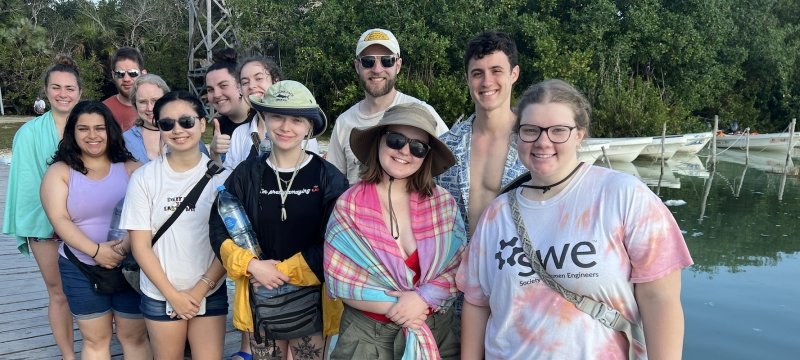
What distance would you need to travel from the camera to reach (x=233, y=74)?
162 inches

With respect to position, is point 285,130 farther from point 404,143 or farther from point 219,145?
point 219,145

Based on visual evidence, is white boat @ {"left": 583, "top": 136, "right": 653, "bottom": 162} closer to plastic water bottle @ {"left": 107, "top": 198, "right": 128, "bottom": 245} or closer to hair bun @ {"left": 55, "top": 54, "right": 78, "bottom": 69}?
hair bun @ {"left": 55, "top": 54, "right": 78, "bottom": 69}

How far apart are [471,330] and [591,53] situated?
22803 millimetres

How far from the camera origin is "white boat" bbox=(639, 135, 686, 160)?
858 inches

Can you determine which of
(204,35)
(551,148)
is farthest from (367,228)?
(204,35)

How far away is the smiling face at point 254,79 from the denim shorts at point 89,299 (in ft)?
4.73

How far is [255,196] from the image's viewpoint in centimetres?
272

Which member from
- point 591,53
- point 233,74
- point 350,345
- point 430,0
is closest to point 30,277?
point 233,74

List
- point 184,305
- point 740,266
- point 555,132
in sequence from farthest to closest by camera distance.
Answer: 1. point 740,266
2. point 184,305
3. point 555,132

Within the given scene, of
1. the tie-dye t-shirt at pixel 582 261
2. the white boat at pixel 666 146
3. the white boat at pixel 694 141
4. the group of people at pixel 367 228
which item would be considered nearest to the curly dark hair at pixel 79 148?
the group of people at pixel 367 228

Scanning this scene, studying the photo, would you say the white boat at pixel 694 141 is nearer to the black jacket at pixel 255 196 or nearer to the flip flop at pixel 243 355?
the flip flop at pixel 243 355

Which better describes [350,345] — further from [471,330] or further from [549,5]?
[549,5]

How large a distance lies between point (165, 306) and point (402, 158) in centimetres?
143

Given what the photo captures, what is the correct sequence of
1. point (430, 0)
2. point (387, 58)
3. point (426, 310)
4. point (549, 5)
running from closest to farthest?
point (426, 310), point (387, 58), point (430, 0), point (549, 5)
